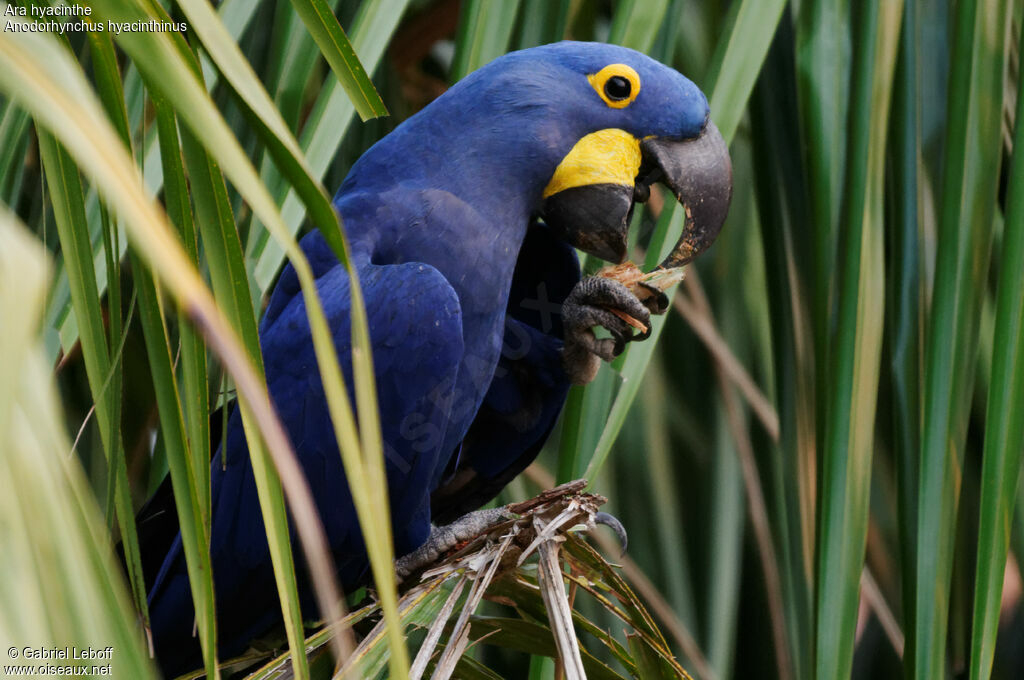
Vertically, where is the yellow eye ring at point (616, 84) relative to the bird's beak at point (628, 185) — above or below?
above

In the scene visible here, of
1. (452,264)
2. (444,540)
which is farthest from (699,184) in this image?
(444,540)

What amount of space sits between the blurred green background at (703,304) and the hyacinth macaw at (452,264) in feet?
0.18

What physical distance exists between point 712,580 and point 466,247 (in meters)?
0.63

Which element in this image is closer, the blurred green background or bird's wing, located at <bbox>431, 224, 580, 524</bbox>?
the blurred green background

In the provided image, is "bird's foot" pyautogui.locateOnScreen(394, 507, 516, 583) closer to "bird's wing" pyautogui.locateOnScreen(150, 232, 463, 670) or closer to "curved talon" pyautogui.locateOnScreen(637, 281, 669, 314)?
"bird's wing" pyautogui.locateOnScreen(150, 232, 463, 670)

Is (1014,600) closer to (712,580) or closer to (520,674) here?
(712,580)

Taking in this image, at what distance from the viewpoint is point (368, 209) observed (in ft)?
3.09

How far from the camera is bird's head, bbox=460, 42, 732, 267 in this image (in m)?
0.94

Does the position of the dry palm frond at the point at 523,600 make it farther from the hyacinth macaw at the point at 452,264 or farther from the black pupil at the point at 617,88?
the black pupil at the point at 617,88

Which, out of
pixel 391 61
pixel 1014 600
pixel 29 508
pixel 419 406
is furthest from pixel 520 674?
pixel 29 508

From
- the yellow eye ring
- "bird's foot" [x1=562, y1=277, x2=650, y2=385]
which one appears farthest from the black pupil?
"bird's foot" [x1=562, y1=277, x2=650, y2=385]

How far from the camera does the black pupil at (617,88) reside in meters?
0.96

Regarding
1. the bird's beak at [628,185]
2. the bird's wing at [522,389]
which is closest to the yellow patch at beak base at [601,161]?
the bird's beak at [628,185]

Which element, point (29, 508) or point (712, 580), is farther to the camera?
point (712, 580)
